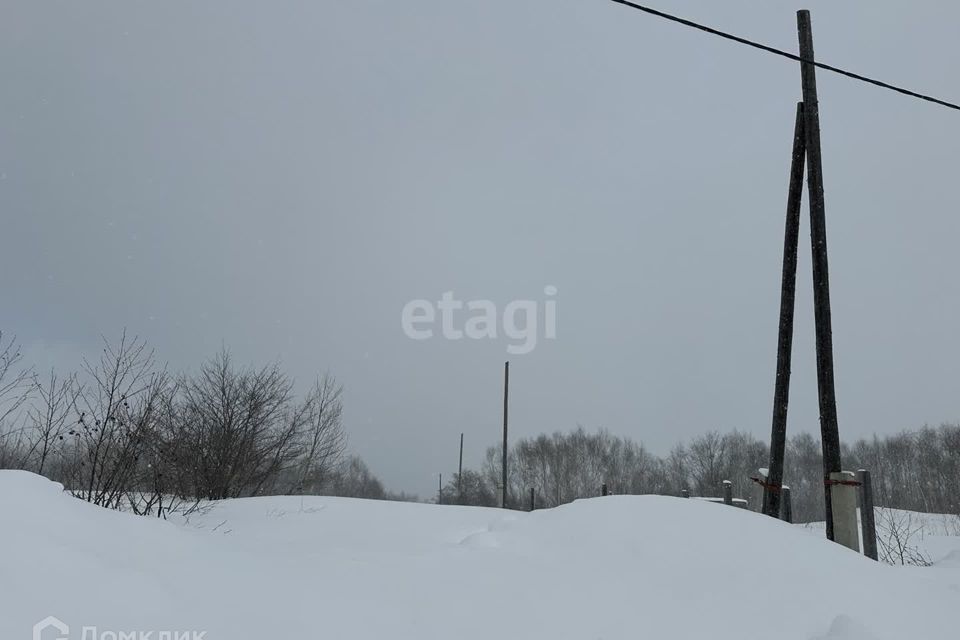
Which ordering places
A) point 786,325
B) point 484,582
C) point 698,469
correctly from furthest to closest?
point 698,469 < point 786,325 < point 484,582

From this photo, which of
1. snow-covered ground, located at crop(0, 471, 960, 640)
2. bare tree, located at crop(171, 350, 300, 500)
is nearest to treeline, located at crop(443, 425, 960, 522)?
bare tree, located at crop(171, 350, 300, 500)

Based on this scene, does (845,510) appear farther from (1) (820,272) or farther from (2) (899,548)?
(2) (899,548)

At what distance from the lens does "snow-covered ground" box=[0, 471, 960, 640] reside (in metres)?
2.42

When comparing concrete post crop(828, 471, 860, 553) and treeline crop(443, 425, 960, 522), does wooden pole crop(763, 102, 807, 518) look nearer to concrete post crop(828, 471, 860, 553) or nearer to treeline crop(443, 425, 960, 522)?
concrete post crop(828, 471, 860, 553)

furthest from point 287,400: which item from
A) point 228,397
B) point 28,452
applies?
point 28,452

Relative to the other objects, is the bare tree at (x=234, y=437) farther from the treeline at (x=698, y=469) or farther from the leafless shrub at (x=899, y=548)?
the treeline at (x=698, y=469)

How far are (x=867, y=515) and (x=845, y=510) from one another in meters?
0.23

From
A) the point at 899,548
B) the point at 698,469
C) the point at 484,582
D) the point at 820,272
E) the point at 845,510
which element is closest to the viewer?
the point at 484,582

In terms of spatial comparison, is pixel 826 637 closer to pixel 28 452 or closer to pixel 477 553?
pixel 477 553

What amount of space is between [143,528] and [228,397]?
12.7m

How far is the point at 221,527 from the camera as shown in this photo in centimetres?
645

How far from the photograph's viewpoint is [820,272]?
616 cm

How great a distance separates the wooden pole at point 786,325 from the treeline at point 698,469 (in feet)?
135

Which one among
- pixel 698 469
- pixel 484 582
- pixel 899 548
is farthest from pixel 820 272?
pixel 698 469
